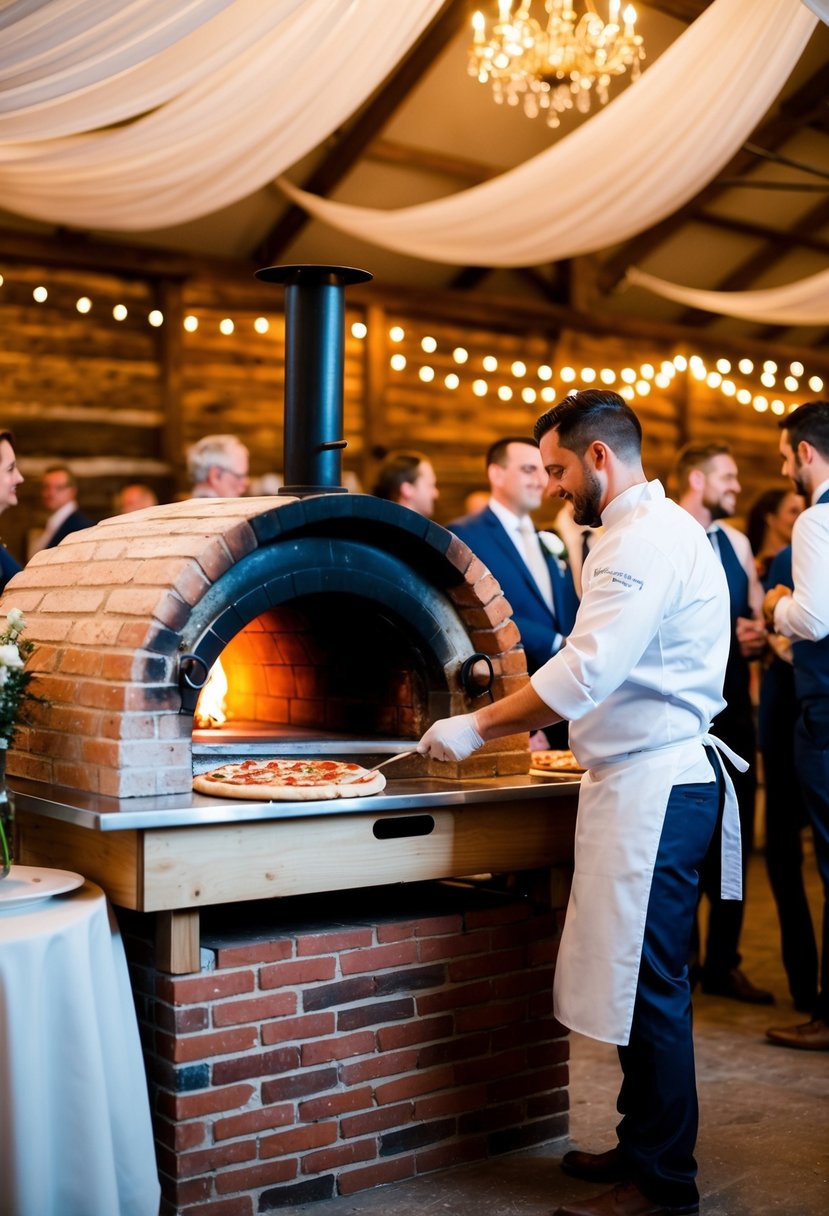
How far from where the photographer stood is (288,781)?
2.90 metres

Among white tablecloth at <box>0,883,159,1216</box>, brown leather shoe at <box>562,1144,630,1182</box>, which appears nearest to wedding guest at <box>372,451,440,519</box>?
brown leather shoe at <box>562,1144,630,1182</box>

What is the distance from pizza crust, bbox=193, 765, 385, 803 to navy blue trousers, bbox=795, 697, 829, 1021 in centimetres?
158

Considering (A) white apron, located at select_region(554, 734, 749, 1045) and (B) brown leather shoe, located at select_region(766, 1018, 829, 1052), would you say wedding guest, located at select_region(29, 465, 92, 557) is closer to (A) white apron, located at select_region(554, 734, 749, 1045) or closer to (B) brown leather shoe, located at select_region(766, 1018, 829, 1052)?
(B) brown leather shoe, located at select_region(766, 1018, 829, 1052)

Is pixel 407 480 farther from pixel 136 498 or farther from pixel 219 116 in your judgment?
pixel 136 498

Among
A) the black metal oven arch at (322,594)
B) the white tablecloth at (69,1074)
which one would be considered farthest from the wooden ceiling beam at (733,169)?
the white tablecloth at (69,1074)

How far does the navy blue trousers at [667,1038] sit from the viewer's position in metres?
2.76

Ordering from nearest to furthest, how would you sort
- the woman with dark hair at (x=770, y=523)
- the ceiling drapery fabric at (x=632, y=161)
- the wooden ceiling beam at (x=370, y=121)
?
the ceiling drapery fabric at (x=632, y=161), the woman with dark hair at (x=770, y=523), the wooden ceiling beam at (x=370, y=121)

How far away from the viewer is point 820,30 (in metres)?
8.29

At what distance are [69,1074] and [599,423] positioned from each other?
5.38 feet

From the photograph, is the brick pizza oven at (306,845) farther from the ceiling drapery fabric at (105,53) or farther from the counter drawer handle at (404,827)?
the ceiling drapery fabric at (105,53)

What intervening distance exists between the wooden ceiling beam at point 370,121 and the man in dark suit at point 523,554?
12.2 ft

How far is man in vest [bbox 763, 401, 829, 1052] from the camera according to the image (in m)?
3.84

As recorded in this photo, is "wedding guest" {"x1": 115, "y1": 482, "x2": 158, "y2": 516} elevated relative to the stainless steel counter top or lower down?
elevated

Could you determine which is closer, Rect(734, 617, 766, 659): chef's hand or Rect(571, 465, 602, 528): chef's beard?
Rect(571, 465, 602, 528): chef's beard
